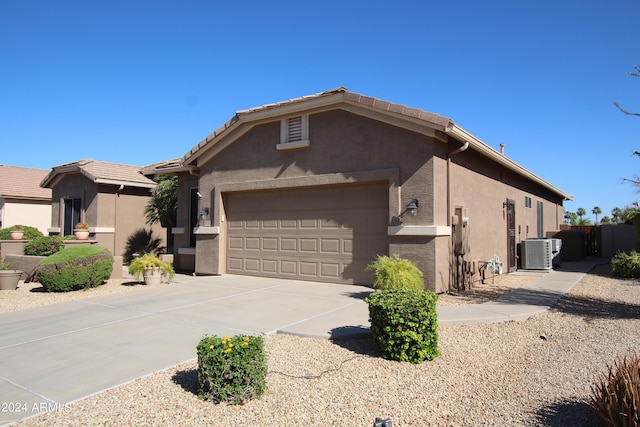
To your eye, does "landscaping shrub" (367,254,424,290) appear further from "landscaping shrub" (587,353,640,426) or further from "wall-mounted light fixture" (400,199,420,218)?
"landscaping shrub" (587,353,640,426)

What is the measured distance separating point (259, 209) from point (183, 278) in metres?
3.16

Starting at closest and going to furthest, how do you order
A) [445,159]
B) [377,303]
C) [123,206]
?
[377,303]
[445,159]
[123,206]

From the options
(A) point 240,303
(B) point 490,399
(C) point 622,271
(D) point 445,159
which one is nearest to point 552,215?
(C) point 622,271

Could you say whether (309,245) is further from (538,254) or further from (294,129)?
(538,254)

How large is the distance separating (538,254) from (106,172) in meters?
16.8

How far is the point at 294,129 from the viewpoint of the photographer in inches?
464

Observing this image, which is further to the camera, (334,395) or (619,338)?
(619,338)

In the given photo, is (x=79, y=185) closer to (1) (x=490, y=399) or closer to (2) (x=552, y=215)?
(1) (x=490, y=399)

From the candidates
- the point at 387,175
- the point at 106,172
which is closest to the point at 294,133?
the point at 387,175


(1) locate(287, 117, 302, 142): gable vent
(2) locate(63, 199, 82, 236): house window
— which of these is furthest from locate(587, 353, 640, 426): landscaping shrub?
(2) locate(63, 199, 82, 236): house window

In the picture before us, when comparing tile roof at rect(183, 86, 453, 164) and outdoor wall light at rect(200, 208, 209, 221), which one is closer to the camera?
tile roof at rect(183, 86, 453, 164)

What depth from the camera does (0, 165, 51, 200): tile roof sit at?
25469 mm

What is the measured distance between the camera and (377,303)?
219 inches

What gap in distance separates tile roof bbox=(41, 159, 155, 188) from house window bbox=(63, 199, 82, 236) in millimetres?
1351
